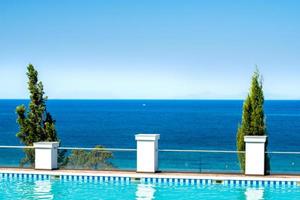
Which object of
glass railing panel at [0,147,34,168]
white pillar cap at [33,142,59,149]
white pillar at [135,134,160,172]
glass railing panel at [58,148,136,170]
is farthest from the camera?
glass railing panel at [0,147,34,168]

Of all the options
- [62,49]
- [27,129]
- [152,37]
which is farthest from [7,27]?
[27,129]

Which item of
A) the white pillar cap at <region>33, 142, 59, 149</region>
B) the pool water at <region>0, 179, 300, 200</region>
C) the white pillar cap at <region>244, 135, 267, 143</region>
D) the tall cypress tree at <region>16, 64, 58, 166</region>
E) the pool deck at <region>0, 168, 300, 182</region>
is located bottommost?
the pool water at <region>0, 179, 300, 200</region>

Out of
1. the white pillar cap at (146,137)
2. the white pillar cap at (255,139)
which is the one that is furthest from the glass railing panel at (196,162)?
the white pillar cap at (255,139)

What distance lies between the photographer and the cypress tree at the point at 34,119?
25797 millimetres

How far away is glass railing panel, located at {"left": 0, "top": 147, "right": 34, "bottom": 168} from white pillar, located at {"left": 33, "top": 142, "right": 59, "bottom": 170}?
23.3 inches

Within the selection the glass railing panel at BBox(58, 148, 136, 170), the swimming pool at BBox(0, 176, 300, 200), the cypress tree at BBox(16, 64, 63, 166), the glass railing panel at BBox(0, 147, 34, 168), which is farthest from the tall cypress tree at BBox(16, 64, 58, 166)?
the swimming pool at BBox(0, 176, 300, 200)

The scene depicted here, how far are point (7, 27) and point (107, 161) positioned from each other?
55610 mm

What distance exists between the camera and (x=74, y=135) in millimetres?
92250

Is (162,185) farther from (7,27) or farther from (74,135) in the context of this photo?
(74,135)

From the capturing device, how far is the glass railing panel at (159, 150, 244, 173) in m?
22.7

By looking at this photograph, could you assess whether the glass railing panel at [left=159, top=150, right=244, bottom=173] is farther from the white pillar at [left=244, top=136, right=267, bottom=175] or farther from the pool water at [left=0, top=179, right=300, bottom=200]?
the pool water at [left=0, top=179, right=300, bottom=200]

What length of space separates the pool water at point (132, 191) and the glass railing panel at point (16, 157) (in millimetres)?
1770

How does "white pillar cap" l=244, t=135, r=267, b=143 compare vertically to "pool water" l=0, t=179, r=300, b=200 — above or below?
above

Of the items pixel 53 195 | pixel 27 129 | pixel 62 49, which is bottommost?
pixel 53 195
